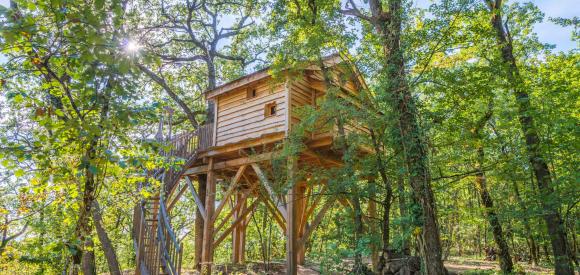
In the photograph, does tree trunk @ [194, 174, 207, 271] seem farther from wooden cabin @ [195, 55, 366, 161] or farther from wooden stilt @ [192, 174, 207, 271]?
wooden cabin @ [195, 55, 366, 161]

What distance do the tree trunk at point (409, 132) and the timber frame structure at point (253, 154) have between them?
116 centimetres

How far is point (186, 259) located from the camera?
96.2 feet

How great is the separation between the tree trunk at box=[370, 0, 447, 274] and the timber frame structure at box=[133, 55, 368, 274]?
3.81ft

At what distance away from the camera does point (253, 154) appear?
37.5 feet

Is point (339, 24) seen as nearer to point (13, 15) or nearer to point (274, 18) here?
point (274, 18)

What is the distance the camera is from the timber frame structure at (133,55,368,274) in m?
8.84

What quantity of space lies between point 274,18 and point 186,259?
24620mm

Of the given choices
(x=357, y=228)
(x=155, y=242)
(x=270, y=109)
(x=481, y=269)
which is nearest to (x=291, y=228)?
(x=357, y=228)

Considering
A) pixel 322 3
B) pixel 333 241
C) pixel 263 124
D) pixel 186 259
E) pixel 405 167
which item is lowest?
pixel 186 259

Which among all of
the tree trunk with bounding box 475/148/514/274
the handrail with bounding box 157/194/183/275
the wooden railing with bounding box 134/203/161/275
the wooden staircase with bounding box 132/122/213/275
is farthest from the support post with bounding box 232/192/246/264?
the tree trunk with bounding box 475/148/514/274

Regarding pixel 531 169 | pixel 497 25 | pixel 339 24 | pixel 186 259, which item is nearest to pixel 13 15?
pixel 339 24

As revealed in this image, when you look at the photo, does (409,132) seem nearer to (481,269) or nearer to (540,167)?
(540,167)

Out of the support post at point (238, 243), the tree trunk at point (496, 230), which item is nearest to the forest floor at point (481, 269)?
the tree trunk at point (496, 230)

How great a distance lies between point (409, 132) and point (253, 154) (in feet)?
17.9
